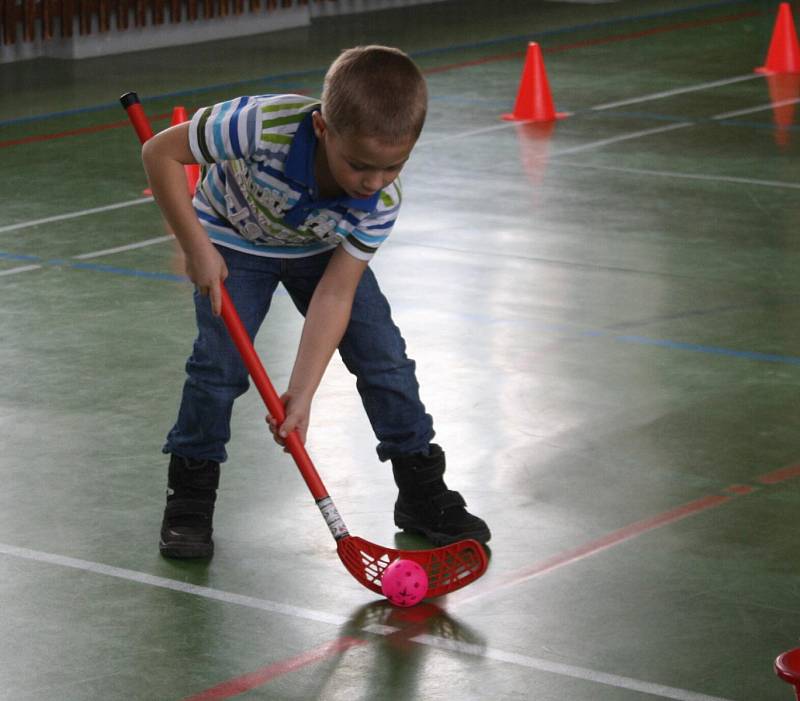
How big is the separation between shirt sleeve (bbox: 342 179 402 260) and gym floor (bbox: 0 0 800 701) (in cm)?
79

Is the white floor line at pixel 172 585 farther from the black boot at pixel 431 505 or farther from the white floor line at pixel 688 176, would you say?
the white floor line at pixel 688 176

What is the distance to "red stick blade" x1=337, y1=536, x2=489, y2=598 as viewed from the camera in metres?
3.89

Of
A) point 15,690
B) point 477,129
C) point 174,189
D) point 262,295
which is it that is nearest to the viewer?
point 15,690

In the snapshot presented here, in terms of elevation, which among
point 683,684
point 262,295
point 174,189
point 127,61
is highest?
point 174,189

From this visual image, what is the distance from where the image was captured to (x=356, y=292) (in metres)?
4.13

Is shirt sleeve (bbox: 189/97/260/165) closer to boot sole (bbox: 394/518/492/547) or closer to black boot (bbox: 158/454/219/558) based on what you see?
black boot (bbox: 158/454/219/558)

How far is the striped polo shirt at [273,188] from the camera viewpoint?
3.74 m

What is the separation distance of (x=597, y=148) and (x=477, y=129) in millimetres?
1000

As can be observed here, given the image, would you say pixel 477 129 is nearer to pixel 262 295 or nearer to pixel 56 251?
pixel 56 251

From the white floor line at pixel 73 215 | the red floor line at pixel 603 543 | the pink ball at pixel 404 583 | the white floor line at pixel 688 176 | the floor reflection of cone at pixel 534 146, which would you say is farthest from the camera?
the floor reflection of cone at pixel 534 146

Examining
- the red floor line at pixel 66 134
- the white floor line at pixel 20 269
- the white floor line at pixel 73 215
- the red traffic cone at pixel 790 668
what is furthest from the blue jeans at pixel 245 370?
the red floor line at pixel 66 134

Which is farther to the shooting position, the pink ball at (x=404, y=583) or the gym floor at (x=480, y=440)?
the pink ball at (x=404, y=583)

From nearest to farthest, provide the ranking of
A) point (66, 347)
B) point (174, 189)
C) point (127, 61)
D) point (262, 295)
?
point (174, 189), point (262, 295), point (66, 347), point (127, 61)

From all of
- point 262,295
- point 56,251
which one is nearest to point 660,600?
point 262,295
